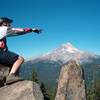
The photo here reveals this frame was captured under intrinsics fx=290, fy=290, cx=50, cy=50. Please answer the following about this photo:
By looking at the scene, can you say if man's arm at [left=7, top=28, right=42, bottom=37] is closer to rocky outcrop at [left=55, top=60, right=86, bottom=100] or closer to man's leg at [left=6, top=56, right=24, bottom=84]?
man's leg at [left=6, top=56, right=24, bottom=84]

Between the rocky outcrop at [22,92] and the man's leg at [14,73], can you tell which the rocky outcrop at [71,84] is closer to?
the man's leg at [14,73]

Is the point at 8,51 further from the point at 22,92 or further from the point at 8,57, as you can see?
the point at 22,92

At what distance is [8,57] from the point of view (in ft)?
Result: 44.8

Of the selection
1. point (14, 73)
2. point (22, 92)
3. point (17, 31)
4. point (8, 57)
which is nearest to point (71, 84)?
point (14, 73)

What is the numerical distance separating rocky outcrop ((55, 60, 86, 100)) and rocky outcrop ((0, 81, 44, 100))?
12.4 metres

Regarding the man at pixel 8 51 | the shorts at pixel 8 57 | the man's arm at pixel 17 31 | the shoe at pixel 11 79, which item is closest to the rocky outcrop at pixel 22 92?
the shoe at pixel 11 79

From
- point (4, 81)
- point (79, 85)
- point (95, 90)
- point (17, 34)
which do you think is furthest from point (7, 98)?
point (95, 90)

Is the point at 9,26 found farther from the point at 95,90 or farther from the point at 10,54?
the point at 95,90

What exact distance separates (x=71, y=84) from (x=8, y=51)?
12908 millimetres

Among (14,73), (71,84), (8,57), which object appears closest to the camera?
(14,73)

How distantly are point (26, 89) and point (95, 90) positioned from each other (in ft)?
347

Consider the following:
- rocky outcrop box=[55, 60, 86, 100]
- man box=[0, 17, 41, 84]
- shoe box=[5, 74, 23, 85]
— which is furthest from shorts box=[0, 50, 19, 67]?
rocky outcrop box=[55, 60, 86, 100]

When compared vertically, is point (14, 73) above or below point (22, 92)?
above

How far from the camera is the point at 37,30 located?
13531mm
